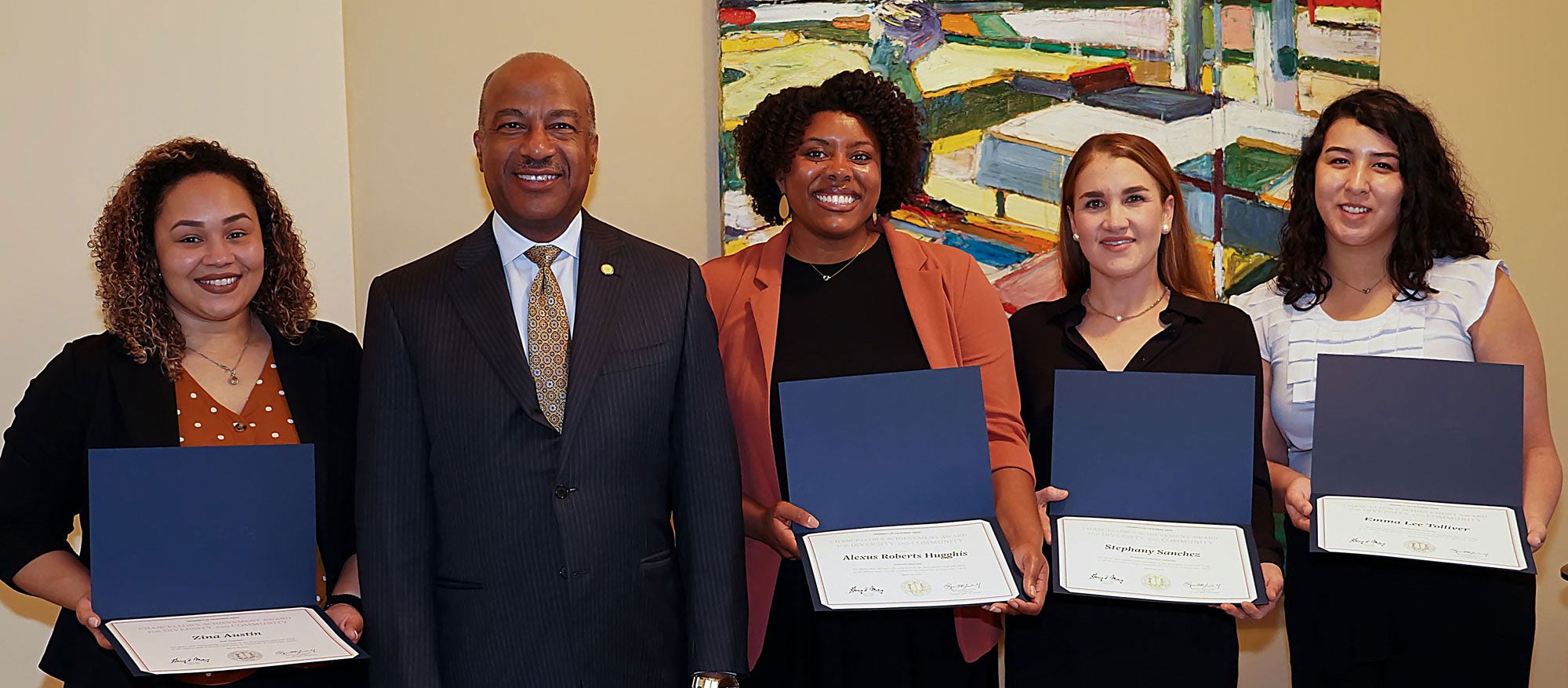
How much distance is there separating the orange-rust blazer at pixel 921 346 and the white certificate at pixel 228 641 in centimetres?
80

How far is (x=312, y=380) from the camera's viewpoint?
229 centimetres

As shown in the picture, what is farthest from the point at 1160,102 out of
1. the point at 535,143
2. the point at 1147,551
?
the point at 535,143

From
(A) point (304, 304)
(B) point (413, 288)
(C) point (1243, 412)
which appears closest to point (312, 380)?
(A) point (304, 304)

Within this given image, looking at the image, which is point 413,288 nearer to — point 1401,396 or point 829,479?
point 829,479

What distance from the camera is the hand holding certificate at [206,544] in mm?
2008

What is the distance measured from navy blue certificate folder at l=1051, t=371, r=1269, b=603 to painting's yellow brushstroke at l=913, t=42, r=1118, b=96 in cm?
136

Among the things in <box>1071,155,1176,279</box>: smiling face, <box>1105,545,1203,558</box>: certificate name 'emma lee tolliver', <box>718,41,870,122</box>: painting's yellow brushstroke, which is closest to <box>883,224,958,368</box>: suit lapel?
<box>1071,155,1176,279</box>: smiling face

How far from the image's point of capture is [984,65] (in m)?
3.40

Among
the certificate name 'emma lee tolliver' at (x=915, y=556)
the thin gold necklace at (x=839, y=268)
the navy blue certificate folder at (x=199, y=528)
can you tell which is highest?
the thin gold necklace at (x=839, y=268)

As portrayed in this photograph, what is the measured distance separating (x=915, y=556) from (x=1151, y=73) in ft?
6.39

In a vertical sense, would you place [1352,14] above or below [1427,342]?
above

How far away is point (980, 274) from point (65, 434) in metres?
1.77

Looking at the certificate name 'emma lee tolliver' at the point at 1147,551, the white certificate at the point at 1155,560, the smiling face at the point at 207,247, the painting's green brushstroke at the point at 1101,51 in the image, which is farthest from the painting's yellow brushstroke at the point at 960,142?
the smiling face at the point at 207,247

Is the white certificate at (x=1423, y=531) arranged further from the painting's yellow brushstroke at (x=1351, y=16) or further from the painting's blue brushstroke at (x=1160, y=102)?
the painting's yellow brushstroke at (x=1351, y=16)
